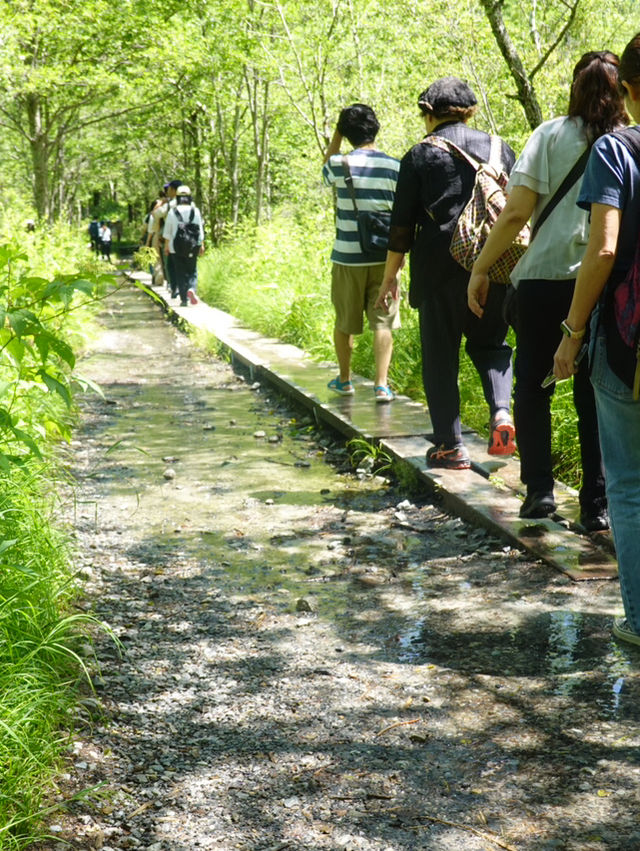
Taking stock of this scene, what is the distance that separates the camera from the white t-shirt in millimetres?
4348

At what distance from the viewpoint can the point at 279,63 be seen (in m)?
15.6

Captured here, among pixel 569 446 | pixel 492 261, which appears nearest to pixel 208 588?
pixel 492 261

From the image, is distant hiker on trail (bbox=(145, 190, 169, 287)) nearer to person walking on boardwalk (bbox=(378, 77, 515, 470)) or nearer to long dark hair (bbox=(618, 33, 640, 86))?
person walking on boardwalk (bbox=(378, 77, 515, 470))

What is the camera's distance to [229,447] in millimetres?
7777

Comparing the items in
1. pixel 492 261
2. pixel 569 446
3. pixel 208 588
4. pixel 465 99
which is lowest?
pixel 208 588

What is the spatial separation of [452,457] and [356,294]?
2270 mm

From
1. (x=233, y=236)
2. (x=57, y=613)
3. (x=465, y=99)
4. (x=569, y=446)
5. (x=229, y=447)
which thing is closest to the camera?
(x=57, y=613)

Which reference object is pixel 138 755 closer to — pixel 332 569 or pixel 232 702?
pixel 232 702

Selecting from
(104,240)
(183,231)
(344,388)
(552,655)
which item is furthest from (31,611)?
(104,240)

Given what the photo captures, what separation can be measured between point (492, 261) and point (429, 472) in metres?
1.67

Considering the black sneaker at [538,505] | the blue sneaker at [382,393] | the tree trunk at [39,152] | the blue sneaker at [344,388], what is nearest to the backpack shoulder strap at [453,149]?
the black sneaker at [538,505]

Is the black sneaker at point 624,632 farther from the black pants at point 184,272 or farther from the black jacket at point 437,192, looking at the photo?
the black pants at point 184,272

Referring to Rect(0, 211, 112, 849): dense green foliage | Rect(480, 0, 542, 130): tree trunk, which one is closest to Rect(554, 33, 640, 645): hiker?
Rect(0, 211, 112, 849): dense green foliage

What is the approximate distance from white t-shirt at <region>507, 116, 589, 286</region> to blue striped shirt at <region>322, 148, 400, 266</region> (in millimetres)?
3265
